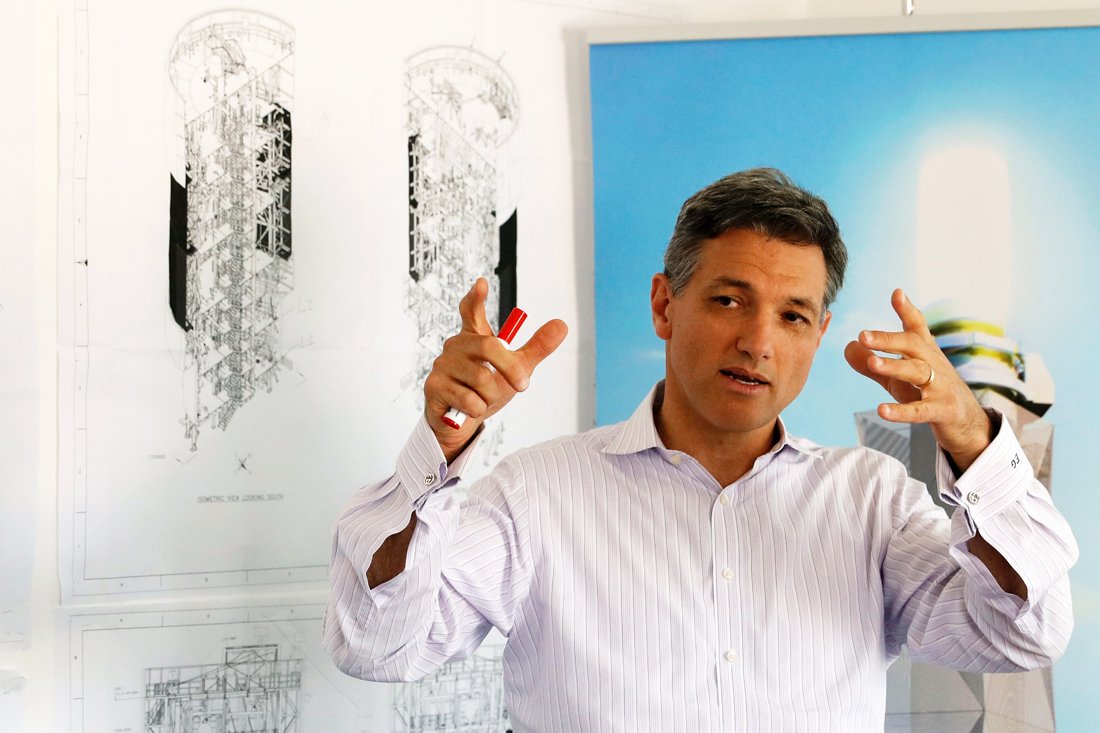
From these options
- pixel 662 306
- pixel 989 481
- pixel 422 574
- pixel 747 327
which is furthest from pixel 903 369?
pixel 422 574

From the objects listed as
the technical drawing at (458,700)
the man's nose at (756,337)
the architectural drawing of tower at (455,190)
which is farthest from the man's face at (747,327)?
the technical drawing at (458,700)

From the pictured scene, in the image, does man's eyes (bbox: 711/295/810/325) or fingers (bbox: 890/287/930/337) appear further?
man's eyes (bbox: 711/295/810/325)

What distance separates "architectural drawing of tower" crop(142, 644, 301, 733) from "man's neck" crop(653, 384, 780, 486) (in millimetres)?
888

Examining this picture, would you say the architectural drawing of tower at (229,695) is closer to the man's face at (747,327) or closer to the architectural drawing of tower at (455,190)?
the architectural drawing of tower at (455,190)

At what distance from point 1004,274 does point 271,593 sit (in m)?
1.61

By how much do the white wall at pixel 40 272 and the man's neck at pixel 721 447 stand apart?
3.59ft

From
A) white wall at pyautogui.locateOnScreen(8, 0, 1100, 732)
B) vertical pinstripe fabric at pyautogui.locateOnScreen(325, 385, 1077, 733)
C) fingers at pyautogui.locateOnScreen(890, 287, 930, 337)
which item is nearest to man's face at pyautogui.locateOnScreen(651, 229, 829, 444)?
vertical pinstripe fabric at pyautogui.locateOnScreen(325, 385, 1077, 733)

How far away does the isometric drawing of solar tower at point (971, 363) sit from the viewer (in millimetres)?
1972

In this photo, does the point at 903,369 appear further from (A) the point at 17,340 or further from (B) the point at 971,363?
(A) the point at 17,340

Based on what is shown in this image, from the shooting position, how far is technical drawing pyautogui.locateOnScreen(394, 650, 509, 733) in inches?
77.0

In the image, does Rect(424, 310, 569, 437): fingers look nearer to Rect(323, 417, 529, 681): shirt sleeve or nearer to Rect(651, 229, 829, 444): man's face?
Rect(323, 417, 529, 681): shirt sleeve

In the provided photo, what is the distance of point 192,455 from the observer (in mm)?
1824

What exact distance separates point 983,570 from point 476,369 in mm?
760

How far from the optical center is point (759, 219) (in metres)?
1.54
